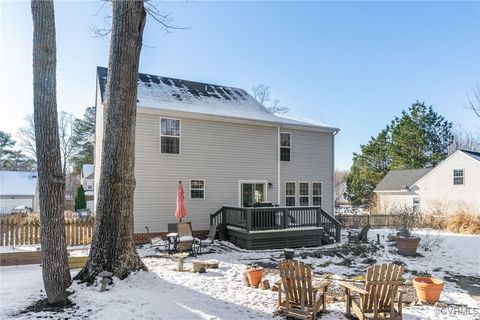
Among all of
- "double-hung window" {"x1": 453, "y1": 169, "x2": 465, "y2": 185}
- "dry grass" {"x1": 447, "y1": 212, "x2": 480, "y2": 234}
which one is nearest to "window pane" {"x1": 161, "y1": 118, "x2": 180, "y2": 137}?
"dry grass" {"x1": 447, "y1": 212, "x2": 480, "y2": 234}

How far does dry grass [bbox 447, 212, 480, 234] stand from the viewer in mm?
15664

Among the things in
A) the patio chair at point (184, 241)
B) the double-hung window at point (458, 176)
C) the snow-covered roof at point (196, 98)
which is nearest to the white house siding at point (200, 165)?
the snow-covered roof at point (196, 98)

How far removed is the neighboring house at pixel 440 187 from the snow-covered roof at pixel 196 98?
45.2 ft

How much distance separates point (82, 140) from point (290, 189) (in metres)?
33.8

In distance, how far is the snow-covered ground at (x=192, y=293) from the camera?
4.66m

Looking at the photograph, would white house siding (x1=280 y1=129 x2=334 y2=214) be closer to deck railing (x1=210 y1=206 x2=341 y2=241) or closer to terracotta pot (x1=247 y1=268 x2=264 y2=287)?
deck railing (x1=210 y1=206 x2=341 y2=241)

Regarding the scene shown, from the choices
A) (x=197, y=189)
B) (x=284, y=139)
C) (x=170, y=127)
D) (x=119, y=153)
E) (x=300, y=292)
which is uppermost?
(x=170, y=127)

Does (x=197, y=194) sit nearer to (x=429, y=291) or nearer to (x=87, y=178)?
(x=429, y=291)

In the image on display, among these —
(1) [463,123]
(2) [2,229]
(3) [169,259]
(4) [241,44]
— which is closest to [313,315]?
(3) [169,259]

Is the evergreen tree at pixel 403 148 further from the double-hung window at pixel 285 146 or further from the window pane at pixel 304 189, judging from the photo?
the double-hung window at pixel 285 146

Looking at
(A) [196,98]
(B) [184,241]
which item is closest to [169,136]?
(A) [196,98]

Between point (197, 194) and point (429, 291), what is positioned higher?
point (197, 194)

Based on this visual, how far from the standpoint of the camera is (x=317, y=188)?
634 inches

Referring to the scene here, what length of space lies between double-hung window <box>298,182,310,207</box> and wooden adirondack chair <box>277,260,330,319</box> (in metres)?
10.5
